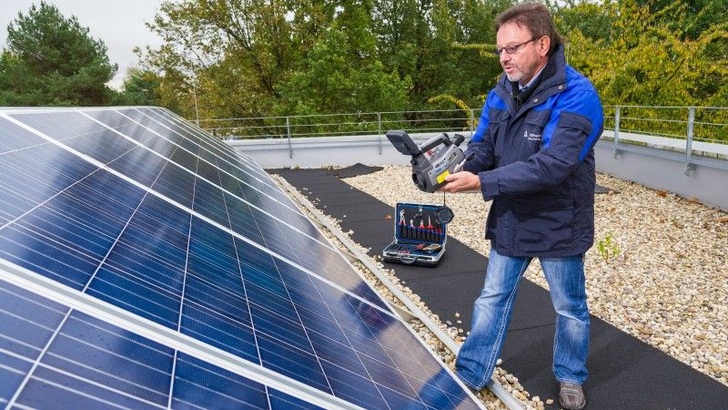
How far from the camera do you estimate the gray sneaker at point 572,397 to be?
133 inches

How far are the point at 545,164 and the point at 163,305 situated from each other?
2007 mm

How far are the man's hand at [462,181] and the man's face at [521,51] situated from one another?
2.09 feet

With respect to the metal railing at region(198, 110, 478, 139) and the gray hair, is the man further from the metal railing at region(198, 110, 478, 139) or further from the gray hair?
the metal railing at region(198, 110, 478, 139)

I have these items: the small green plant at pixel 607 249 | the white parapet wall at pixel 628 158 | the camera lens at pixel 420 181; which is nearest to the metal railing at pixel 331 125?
the white parapet wall at pixel 628 158

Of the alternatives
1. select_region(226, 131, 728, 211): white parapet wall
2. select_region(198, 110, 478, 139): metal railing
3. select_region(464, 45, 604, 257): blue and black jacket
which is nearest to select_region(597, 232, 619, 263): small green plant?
select_region(226, 131, 728, 211): white parapet wall

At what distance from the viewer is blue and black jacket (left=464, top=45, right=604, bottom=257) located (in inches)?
104

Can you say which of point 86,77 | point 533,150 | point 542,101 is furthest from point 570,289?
point 86,77

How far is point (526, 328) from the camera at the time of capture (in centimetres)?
459

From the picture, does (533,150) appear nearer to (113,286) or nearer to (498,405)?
(498,405)

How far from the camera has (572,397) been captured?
337 centimetres

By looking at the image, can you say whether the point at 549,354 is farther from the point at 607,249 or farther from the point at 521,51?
the point at 607,249

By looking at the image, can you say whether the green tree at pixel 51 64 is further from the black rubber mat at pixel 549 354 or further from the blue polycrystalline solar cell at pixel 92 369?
the blue polycrystalline solar cell at pixel 92 369

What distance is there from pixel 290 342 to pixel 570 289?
6.07 feet

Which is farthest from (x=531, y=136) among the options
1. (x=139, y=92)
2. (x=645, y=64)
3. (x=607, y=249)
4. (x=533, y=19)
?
(x=139, y=92)
